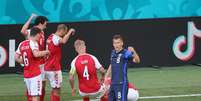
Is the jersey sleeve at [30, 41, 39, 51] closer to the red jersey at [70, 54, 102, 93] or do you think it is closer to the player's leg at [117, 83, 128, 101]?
the red jersey at [70, 54, 102, 93]

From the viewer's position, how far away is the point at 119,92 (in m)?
13.3

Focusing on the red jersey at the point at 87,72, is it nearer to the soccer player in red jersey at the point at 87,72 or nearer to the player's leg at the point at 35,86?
the soccer player in red jersey at the point at 87,72

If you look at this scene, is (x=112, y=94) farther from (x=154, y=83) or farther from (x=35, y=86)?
(x=154, y=83)

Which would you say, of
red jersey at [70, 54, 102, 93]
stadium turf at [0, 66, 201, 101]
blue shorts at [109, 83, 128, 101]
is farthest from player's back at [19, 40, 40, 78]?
stadium turf at [0, 66, 201, 101]

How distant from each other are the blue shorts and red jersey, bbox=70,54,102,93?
86 cm

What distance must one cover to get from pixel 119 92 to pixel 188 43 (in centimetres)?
1063

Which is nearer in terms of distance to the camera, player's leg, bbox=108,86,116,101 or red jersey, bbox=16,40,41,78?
player's leg, bbox=108,86,116,101

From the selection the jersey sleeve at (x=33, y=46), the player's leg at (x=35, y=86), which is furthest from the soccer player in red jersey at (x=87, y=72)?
the jersey sleeve at (x=33, y=46)

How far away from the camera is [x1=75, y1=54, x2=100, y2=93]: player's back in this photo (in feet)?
46.6

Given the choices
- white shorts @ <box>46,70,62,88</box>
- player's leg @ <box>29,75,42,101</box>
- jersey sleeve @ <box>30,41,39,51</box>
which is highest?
jersey sleeve @ <box>30,41,39,51</box>

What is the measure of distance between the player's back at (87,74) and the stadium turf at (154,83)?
10.1 feet

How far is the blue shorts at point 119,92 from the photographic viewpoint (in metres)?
13.3

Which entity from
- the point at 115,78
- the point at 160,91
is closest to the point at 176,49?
the point at 160,91

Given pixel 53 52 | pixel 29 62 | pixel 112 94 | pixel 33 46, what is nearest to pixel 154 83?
pixel 53 52
